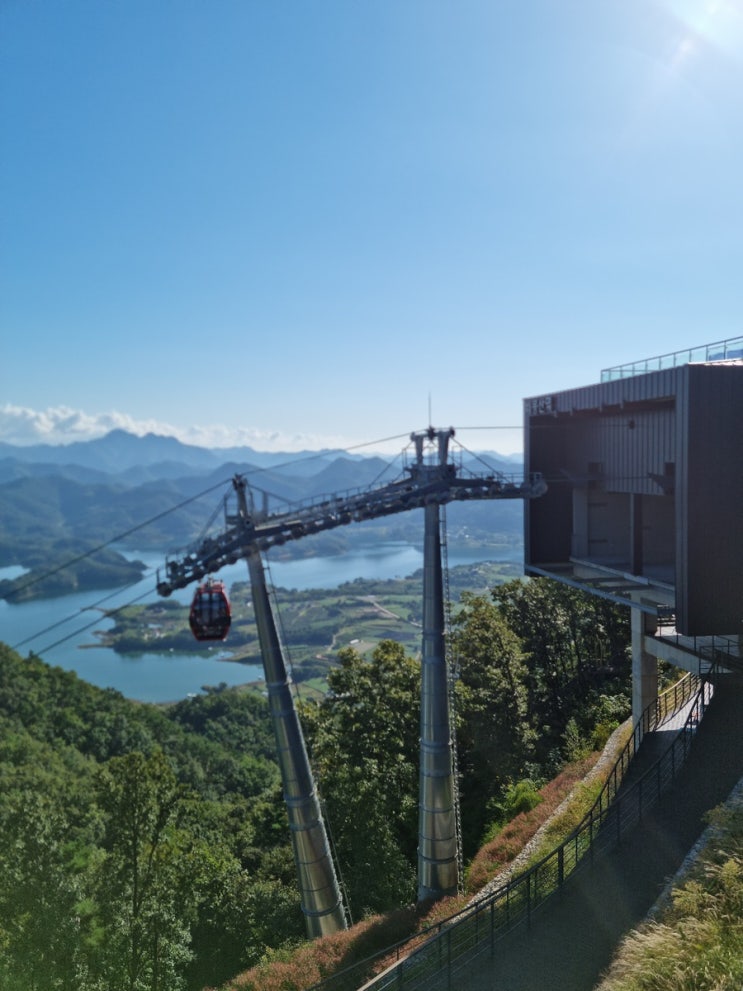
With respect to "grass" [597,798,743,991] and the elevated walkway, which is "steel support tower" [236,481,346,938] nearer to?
the elevated walkway

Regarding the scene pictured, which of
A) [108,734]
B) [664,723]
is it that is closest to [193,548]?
[664,723]

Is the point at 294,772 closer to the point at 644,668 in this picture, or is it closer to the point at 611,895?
the point at 611,895

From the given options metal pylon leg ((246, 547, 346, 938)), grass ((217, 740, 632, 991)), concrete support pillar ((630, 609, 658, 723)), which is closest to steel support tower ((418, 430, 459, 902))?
grass ((217, 740, 632, 991))

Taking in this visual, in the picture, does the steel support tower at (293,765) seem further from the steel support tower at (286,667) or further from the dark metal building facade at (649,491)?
the dark metal building facade at (649,491)

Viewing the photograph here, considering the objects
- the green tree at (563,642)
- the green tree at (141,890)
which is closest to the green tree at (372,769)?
the green tree at (141,890)

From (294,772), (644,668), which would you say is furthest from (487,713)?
(294,772)

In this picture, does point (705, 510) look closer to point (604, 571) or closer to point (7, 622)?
point (604, 571)
